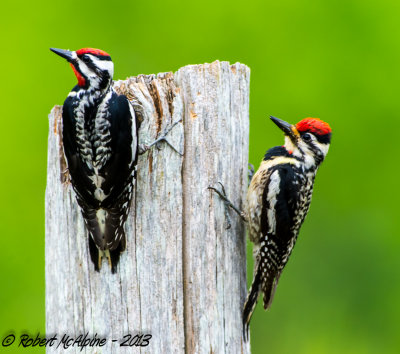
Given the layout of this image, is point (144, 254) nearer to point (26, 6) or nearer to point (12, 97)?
point (12, 97)

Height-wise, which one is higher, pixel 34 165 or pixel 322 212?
pixel 34 165

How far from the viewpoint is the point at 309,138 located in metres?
5.42

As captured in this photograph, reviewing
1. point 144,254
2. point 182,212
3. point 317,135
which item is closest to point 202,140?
point 182,212

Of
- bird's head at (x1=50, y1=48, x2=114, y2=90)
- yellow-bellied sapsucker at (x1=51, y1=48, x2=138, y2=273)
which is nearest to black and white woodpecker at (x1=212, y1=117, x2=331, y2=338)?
Answer: yellow-bellied sapsucker at (x1=51, y1=48, x2=138, y2=273)

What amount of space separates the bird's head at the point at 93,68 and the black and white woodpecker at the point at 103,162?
192 millimetres

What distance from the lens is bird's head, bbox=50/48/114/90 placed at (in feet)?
15.1

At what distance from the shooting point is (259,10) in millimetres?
7742

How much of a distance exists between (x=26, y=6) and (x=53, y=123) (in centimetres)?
380

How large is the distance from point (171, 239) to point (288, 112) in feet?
11.3

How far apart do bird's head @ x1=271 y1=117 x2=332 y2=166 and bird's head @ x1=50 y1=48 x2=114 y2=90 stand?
147 cm

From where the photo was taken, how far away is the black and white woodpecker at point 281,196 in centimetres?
516

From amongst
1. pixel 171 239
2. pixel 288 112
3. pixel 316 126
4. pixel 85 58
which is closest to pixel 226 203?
pixel 171 239

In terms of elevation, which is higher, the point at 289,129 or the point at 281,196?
the point at 289,129

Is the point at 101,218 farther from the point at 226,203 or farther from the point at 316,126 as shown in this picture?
the point at 316,126
